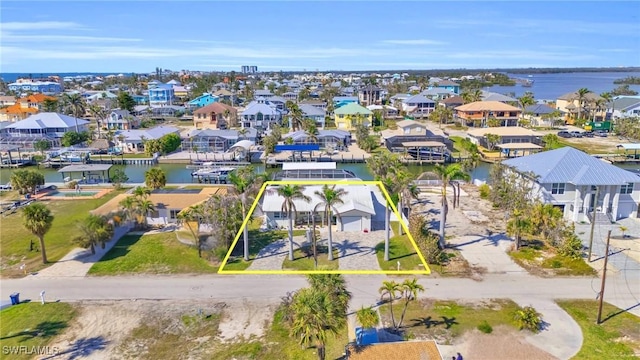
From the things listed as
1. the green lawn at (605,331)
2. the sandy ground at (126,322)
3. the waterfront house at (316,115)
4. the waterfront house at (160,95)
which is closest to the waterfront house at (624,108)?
the waterfront house at (316,115)

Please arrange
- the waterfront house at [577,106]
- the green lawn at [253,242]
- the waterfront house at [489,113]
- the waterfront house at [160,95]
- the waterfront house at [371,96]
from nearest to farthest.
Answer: the green lawn at [253,242] → the waterfront house at [489,113] → the waterfront house at [577,106] → the waterfront house at [371,96] → the waterfront house at [160,95]

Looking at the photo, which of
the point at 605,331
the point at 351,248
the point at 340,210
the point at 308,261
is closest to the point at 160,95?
the point at 340,210

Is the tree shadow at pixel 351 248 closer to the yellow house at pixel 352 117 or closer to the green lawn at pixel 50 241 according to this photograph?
the green lawn at pixel 50 241

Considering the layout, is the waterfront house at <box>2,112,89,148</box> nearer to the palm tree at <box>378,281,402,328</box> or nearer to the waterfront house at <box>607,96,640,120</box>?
the palm tree at <box>378,281,402,328</box>

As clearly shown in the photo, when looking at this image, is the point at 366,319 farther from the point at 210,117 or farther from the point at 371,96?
the point at 371,96

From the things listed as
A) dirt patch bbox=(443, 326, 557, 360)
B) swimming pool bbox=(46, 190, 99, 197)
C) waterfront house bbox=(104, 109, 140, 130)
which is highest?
waterfront house bbox=(104, 109, 140, 130)

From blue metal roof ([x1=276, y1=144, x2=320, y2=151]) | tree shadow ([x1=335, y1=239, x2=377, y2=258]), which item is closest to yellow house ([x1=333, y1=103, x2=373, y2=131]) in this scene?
blue metal roof ([x1=276, y1=144, x2=320, y2=151])
